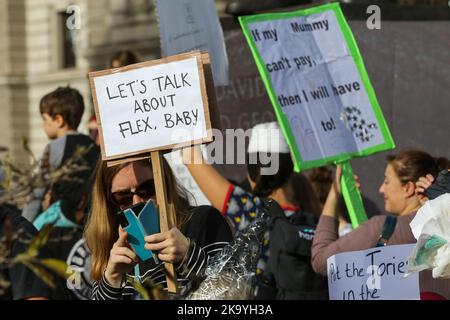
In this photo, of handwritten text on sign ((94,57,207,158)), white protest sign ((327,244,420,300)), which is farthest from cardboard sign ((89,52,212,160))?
white protest sign ((327,244,420,300))

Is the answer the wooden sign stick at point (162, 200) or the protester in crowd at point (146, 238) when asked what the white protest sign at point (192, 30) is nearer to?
the protester in crowd at point (146, 238)

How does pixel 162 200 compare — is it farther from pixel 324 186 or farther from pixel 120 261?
pixel 324 186

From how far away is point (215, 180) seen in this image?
222 inches

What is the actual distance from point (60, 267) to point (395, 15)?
5.19 m

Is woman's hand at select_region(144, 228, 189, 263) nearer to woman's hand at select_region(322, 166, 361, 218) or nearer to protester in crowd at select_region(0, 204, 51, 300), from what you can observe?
protester in crowd at select_region(0, 204, 51, 300)

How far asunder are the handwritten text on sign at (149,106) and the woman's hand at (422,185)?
113 cm

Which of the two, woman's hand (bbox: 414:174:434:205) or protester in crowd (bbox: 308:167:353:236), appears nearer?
woman's hand (bbox: 414:174:434:205)

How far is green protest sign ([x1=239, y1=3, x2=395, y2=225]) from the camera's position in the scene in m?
6.11

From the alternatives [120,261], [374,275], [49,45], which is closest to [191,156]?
[374,275]

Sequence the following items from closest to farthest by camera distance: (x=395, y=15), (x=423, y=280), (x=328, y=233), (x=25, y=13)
A: (x=423, y=280) < (x=328, y=233) < (x=395, y=15) < (x=25, y=13)

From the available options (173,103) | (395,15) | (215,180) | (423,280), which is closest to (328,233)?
(215,180)

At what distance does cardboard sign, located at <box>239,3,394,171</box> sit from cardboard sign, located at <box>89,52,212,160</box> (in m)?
1.79
